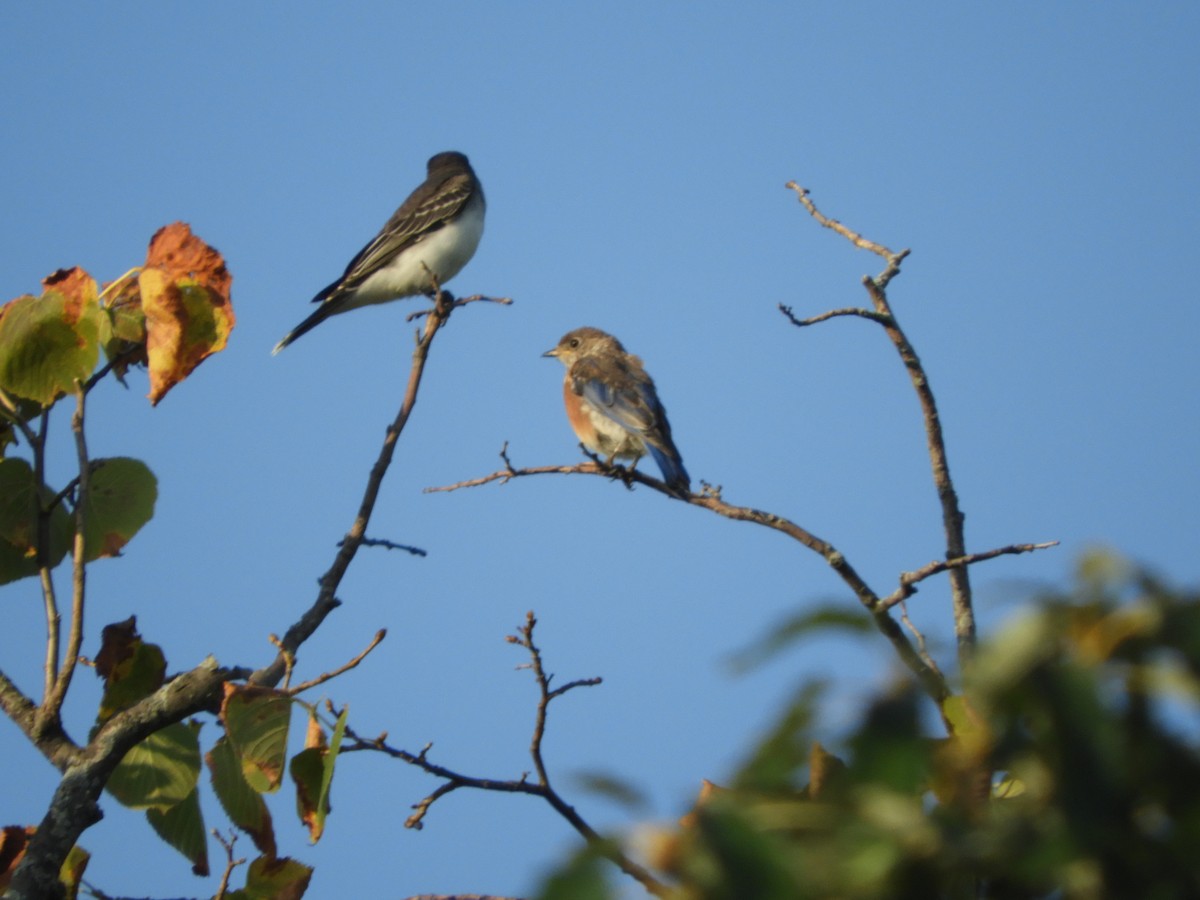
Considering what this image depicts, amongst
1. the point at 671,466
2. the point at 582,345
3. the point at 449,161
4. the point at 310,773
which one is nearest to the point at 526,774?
the point at 310,773

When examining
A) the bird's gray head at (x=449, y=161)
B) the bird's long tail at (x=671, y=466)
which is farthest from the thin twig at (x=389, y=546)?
the bird's gray head at (x=449, y=161)

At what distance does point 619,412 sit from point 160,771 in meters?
5.13

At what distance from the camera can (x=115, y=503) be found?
12.1ft

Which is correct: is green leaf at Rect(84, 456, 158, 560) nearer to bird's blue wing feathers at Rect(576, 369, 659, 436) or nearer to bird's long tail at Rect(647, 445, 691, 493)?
bird's long tail at Rect(647, 445, 691, 493)

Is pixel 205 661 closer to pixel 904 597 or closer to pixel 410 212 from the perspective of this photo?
pixel 904 597

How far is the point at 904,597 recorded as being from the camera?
3.01 meters

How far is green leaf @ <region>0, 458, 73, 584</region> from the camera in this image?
145 inches

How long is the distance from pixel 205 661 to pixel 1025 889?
293cm

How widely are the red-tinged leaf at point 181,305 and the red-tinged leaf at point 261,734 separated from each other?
101 centimetres

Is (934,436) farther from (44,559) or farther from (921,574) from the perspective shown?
(44,559)

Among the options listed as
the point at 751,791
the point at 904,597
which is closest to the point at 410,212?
the point at 904,597

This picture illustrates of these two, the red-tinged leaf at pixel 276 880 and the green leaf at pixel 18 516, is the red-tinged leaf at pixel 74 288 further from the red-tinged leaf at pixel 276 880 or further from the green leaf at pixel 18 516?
the red-tinged leaf at pixel 276 880

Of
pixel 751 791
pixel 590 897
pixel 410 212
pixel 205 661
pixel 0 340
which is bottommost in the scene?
pixel 590 897

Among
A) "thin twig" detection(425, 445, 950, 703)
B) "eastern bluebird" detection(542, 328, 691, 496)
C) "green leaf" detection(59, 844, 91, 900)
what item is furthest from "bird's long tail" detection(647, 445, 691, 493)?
"green leaf" detection(59, 844, 91, 900)
